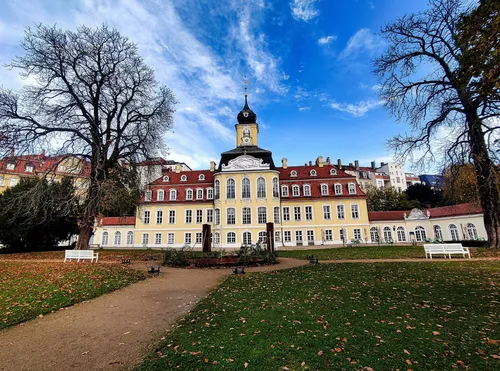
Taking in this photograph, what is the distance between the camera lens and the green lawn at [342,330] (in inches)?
149

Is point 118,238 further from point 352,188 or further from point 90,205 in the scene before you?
point 352,188

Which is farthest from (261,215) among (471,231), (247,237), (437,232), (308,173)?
(471,231)

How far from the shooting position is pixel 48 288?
8773 mm

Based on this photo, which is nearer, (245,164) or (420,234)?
(245,164)

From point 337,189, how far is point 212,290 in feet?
102

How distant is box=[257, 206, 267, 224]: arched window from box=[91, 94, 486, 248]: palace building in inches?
5.3

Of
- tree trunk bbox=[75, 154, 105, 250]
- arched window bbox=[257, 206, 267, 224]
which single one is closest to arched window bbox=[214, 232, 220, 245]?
arched window bbox=[257, 206, 267, 224]

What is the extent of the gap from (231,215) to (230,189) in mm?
3555

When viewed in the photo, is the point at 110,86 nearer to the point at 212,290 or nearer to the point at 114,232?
the point at 212,290

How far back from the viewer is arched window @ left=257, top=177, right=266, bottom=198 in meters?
35.2

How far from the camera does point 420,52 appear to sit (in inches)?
765

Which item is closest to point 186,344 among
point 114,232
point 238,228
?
point 238,228

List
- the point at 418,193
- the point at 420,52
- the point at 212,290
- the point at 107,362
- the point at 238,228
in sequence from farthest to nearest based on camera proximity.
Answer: the point at 418,193 < the point at 238,228 < the point at 420,52 < the point at 212,290 < the point at 107,362

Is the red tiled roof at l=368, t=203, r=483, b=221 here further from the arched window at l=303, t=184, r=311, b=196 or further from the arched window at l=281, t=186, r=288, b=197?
the arched window at l=281, t=186, r=288, b=197
